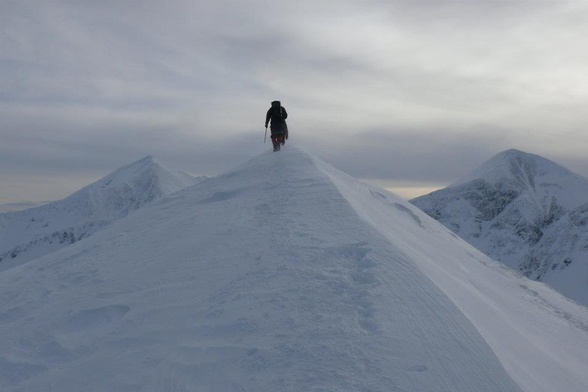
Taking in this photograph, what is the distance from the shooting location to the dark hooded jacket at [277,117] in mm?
18250

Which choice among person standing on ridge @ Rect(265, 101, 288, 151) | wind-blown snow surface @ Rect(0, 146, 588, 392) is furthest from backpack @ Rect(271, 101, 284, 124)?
wind-blown snow surface @ Rect(0, 146, 588, 392)

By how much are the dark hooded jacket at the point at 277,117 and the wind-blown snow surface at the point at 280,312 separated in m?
4.98

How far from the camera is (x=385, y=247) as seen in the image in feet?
32.3

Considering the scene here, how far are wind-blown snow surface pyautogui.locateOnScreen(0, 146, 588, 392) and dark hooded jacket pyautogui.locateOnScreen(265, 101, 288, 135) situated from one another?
16.4 ft

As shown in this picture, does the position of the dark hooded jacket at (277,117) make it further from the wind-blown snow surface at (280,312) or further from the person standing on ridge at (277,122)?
the wind-blown snow surface at (280,312)

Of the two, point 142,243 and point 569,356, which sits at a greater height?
point 142,243

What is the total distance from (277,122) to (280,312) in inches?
446

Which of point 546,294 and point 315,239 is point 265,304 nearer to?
point 315,239

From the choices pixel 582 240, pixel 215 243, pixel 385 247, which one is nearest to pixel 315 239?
pixel 385 247

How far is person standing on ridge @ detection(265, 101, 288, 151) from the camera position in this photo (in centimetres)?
1827

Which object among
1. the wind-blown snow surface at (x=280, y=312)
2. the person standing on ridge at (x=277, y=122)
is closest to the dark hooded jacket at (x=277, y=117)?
the person standing on ridge at (x=277, y=122)

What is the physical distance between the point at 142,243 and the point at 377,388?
7736mm

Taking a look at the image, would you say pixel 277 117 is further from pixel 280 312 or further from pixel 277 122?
pixel 280 312

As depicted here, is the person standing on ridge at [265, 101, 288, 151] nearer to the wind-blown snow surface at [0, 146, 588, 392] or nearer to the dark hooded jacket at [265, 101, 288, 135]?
the dark hooded jacket at [265, 101, 288, 135]
